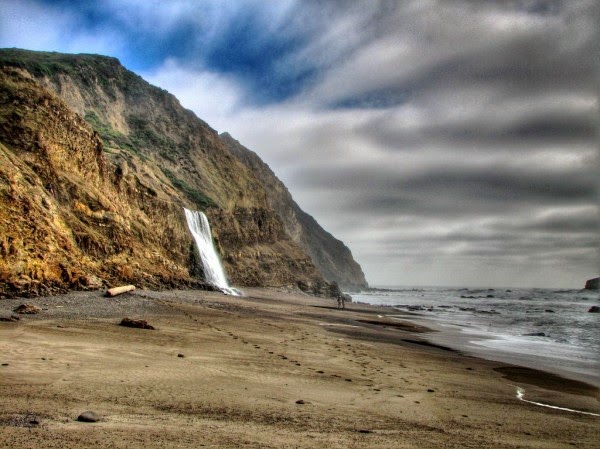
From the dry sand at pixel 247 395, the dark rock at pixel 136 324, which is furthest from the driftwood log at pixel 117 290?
the dark rock at pixel 136 324

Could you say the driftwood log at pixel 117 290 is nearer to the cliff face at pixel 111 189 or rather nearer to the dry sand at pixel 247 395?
the cliff face at pixel 111 189

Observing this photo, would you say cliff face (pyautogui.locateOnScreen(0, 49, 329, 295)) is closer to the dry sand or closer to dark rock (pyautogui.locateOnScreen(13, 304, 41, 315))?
dark rock (pyautogui.locateOnScreen(13, 304, 41, 315))

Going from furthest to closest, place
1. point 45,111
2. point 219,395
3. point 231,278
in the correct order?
point 231,278 < point 45,111 < point 219,395

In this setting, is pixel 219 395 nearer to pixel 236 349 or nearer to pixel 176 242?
pixel 236 349

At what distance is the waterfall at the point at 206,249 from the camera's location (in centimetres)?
4503

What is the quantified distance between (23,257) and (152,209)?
74.3 feet

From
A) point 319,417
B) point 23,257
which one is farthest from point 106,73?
point 319,417

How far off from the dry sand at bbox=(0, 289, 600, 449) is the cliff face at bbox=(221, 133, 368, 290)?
91584 mm

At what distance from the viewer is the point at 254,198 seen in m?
75.6

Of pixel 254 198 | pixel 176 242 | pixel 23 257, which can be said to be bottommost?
pixel 23 257

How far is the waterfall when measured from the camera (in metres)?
45.0

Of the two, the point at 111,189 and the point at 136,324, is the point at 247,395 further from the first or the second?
the point at 111,189

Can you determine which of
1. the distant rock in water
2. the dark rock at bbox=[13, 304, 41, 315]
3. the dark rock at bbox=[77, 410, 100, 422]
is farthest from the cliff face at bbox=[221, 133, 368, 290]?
the dark rock at bbox=[77, 410, 100, 422]

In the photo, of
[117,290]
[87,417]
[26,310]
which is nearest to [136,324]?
[26,310]
